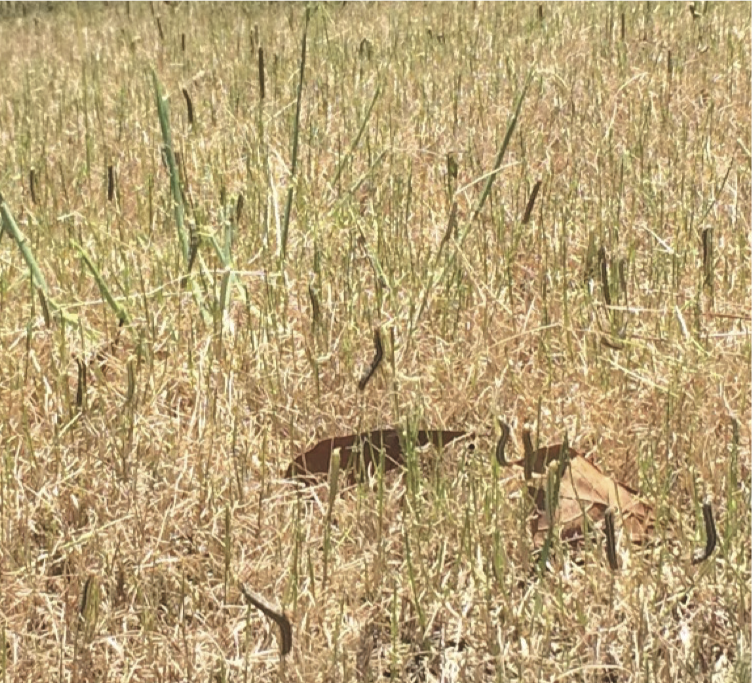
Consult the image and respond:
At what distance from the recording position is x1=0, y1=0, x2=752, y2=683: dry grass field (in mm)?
1353

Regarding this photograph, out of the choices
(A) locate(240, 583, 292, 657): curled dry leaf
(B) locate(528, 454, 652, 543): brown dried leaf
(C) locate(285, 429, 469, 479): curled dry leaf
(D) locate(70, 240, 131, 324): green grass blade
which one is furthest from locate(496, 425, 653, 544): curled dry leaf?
(D) locate(70, 240, 131, 324): green grass blade

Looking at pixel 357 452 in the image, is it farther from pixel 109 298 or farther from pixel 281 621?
pixel 109 298

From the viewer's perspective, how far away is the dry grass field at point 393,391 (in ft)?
4.44

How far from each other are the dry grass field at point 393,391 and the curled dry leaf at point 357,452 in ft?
0.08

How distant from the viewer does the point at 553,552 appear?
146 centimetres

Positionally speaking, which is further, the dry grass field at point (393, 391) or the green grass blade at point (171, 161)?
the green grass blade at point (171, 161)

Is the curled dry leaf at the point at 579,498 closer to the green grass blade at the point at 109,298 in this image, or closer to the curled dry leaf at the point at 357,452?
the curled dry leaf at the point at 357,452

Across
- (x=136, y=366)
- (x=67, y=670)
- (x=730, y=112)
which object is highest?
(x=730, y=112)

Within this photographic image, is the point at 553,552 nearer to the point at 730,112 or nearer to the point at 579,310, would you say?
the point at 579,310

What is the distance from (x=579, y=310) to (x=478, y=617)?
728mm

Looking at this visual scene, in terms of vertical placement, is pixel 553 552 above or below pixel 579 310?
below

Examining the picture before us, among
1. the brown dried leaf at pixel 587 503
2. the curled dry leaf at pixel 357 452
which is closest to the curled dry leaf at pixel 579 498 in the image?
the brown dried leaf at pixel 587 503

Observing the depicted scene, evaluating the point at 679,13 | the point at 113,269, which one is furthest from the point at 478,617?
the point at 679,13

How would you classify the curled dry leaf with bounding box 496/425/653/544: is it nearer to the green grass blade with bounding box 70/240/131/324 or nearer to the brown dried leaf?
the brown dried leaf
